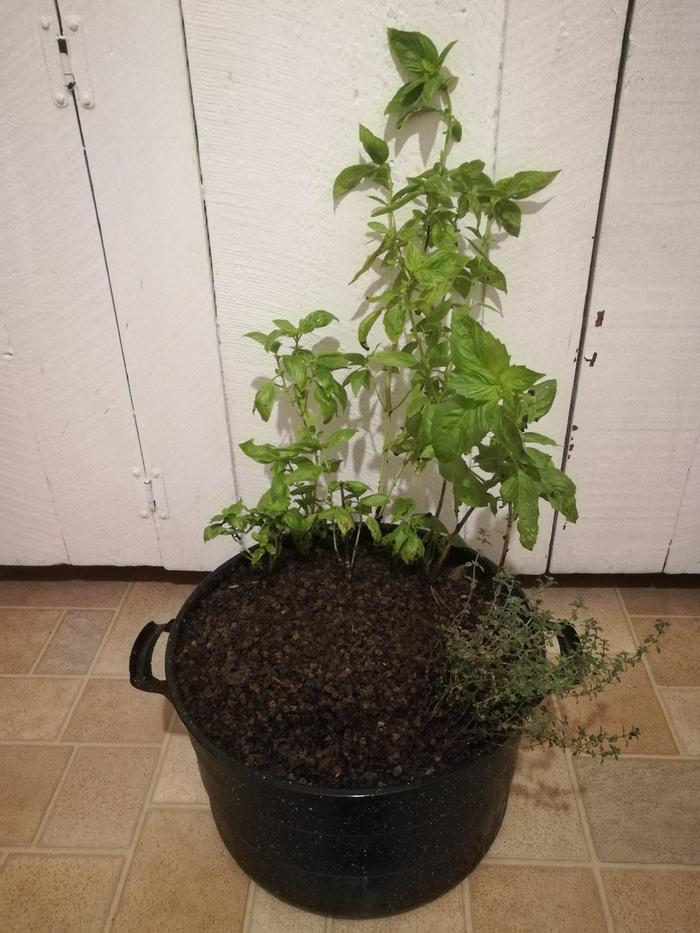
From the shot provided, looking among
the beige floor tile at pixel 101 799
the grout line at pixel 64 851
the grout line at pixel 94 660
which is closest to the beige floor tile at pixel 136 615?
the grout line at pixel 94 660

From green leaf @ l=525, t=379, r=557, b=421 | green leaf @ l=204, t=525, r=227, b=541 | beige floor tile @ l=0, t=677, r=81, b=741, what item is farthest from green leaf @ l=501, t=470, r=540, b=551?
beige floor tile @ l=0, t=677, r=81, b=741

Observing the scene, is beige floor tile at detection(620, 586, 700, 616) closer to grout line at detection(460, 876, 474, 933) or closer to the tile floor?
the tile floor

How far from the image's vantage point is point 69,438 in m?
1.53

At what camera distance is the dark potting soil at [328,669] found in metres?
1.00

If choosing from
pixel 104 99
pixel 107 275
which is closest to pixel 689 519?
pixel 107 275

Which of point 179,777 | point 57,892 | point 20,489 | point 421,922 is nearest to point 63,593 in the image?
point 20,489

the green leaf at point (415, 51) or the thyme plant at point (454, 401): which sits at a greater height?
the green leaf at point (415, 51)

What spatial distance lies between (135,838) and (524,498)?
0.94 meters

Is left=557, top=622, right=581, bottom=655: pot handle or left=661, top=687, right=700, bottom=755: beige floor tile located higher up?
left=557, top=622, right=581, bottom=655: pot handle

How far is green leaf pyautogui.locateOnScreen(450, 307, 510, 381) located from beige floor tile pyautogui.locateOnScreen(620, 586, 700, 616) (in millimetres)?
1050

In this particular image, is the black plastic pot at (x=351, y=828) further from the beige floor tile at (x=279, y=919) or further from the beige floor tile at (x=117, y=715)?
the beige floor tile at (x=117, y=715)

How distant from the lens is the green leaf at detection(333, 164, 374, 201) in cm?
111

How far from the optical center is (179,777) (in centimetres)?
133

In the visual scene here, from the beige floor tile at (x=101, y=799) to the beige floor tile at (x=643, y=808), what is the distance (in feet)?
2.83
